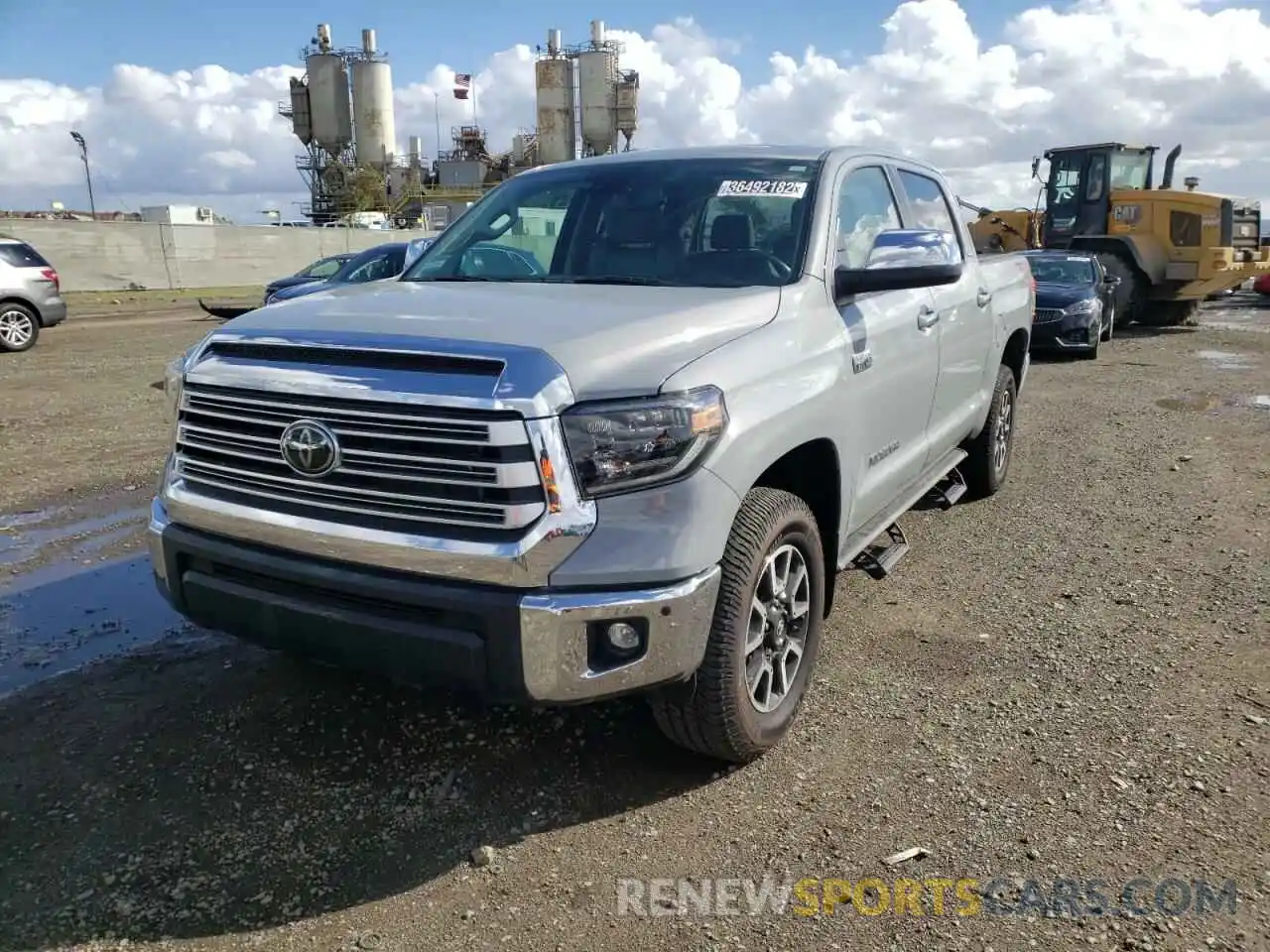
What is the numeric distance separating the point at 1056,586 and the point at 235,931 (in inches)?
156

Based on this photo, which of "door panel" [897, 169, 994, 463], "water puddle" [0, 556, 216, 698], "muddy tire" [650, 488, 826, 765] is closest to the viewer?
"muddy tire" [650, 488, 826, 765]

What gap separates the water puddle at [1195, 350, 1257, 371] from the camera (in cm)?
1323

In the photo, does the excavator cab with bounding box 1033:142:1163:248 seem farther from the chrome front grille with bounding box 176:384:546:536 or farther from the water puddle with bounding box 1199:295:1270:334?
the chrome front grille with bounding box 176:384:546:536

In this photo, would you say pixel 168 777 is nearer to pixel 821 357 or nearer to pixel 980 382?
pixel 821 357

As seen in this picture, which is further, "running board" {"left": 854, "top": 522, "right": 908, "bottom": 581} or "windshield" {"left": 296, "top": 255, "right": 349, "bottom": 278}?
"windshield" {"left": 296, "top": 255, "right": 349, "bottom": 278}

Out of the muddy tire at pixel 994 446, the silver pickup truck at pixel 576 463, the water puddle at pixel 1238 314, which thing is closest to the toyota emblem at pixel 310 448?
the silver pickup truck at pixel 576 463

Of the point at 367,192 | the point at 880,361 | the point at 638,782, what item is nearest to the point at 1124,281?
the point at 880,361

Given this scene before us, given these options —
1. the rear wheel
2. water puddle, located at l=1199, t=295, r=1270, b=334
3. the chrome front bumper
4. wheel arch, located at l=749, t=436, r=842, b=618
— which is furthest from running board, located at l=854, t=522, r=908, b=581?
water puddle, located at l=1199, t=295, r=1270, b=334

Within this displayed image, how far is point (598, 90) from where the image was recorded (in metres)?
70.7

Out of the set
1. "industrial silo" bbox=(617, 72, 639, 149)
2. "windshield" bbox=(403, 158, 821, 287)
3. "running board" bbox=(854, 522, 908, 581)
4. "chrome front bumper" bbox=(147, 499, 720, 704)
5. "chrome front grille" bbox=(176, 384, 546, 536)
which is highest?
"industrial silo" bbox=(617, 72, 639, 149)

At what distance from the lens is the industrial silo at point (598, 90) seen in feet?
231

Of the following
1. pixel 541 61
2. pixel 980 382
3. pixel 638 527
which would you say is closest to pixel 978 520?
pixel 980 382

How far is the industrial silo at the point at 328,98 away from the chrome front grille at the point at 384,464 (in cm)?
7432

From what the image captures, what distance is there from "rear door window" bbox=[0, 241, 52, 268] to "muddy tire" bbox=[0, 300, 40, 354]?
65cm
